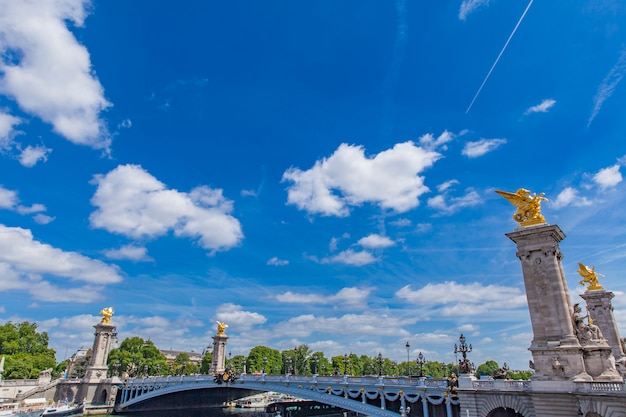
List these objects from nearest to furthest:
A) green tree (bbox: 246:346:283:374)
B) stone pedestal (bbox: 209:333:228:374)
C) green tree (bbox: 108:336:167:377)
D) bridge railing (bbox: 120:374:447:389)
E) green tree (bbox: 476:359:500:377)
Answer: bridge railing (bbox: 120:374:447:389), stone pedestal (bbox: 209:333:228:374), green tree (bbox: 108:336:167:377), green tree (bbox: 246:346:283:374), green tree (bbox: 476:359:500:377)

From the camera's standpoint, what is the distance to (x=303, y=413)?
64188 millimetres

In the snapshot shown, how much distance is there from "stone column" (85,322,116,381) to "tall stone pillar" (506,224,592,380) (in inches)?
2413

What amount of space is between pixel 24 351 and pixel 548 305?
88.7m

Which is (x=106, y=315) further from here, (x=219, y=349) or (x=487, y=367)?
(x=487, y=367)

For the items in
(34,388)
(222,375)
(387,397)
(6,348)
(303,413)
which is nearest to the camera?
(387,397)

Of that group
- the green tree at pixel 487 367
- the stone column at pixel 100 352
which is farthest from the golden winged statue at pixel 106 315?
the green tree at pixel 487 367

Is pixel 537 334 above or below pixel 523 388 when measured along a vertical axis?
above

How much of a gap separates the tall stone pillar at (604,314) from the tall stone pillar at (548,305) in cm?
1414

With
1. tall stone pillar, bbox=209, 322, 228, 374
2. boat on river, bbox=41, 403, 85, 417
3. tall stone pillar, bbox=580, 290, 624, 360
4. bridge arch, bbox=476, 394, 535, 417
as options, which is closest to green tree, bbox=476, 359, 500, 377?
tall stone pillar, bbox=209, 322, 228, 374

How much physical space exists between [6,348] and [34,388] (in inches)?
767

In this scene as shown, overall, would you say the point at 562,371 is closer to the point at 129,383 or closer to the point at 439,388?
the point at 439,388

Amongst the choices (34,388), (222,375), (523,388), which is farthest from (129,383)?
(523,388)

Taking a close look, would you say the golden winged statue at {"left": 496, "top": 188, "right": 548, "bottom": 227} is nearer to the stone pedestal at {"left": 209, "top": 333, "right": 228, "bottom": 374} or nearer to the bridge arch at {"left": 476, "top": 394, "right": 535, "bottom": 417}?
the bridge arch at {"left": 476, "top": 394, "right": 535, "bottom": 417}

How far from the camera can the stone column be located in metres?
62.1
